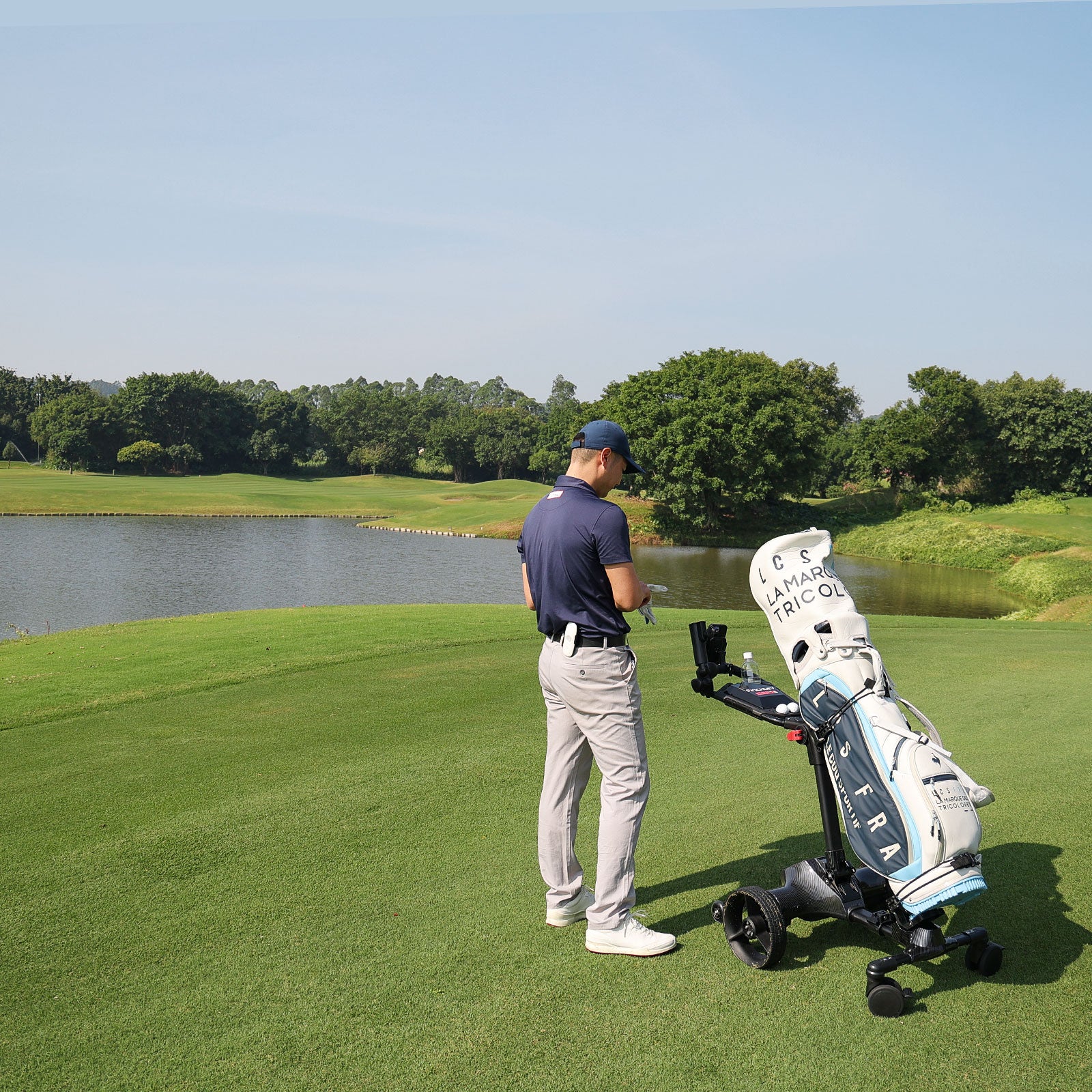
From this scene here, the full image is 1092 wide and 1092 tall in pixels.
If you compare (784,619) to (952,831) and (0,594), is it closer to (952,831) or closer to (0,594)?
(952,831)

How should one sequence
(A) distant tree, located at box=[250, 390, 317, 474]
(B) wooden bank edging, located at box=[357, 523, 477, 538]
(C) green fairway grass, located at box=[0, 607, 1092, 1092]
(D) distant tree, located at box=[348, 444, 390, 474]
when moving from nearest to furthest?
(C) green fairway grass, located at box=[0, 607, 1092, 1092] < (B) wooden bank edging, located at box=[357, 523, 477, 538] < (A) distant tree, located at box=[250, 390, 317, 474] < (D) distant tree, located at box=[348, 444, 390, 474]

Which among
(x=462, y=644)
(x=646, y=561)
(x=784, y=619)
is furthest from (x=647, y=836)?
(x=646, y=561)

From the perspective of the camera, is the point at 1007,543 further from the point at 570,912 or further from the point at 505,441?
the point at 505,441

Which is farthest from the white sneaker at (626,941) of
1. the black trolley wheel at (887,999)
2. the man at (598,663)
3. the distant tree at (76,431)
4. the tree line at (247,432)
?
the distant tree at (76,431)

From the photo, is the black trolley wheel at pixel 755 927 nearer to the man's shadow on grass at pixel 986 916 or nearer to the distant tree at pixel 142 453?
the man's shadow on grass at pixel 986 916

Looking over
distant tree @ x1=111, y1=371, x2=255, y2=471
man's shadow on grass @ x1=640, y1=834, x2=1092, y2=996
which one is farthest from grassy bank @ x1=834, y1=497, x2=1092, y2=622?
distant tree @ x1=111, y1=371, x2=255, y2=471

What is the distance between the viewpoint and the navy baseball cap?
4102mm

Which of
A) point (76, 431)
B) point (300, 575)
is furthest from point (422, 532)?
point (76, 431)

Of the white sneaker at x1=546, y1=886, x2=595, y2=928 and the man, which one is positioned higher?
the man

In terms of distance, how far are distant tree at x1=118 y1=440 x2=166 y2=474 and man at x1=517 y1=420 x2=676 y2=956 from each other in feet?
346

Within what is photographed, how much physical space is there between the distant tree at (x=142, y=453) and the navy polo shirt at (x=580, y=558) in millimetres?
105594

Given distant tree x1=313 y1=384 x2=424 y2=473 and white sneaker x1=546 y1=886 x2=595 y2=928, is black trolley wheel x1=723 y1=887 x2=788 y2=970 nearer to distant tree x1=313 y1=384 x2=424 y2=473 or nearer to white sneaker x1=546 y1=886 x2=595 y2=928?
white sneaker x1=546 y1=886 x2=595 y2=928

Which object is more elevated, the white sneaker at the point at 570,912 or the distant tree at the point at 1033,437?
the distant tree at the point at 1033,437

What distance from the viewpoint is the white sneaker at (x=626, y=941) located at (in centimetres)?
386
